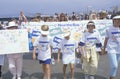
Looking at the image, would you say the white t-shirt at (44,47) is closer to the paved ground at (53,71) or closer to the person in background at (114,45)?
the paved ground at (53,71)

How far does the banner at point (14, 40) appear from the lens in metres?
9.72

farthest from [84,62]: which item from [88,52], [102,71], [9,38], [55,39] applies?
[55,39]

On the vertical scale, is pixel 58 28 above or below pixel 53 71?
above

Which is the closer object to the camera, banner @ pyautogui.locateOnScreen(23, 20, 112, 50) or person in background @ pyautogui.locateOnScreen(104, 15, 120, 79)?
person in background @ pyautogui.locateOnScreen(104, 15, 120, 79)

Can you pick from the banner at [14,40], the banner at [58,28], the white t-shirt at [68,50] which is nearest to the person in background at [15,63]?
the banner at [14,40]

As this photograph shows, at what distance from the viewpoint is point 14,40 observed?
32.3 feet

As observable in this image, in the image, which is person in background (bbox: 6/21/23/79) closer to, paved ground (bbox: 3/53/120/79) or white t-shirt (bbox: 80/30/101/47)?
paved ground (bbox: 3/53/120/79)

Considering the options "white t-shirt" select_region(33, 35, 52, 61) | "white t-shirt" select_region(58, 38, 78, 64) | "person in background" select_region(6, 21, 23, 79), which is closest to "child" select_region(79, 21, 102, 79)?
"white t-shirt" select_region(58, 38, 78, 64)

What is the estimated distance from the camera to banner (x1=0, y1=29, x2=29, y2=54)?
9.72m

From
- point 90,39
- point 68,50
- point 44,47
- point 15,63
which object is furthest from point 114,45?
point 15,63

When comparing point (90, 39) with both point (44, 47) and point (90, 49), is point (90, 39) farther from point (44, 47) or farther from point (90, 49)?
point (44, 47)

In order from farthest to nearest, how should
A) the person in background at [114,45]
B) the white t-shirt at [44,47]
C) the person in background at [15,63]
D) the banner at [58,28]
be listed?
1. the banner at [58,28]
2. the person in background at [15,63]
3. the white t-shirt at [44,47]
4. the person in background at [114,45]

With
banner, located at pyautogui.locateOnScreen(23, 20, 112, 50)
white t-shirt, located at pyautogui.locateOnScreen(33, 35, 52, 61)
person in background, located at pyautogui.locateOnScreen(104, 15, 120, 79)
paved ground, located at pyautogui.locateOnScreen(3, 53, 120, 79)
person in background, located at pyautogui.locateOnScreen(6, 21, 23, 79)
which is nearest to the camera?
person in background, located at pyautogui.locateOnScreen(104, 15, 120, 79)

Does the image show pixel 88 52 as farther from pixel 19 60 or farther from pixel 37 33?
pixel 37 33
